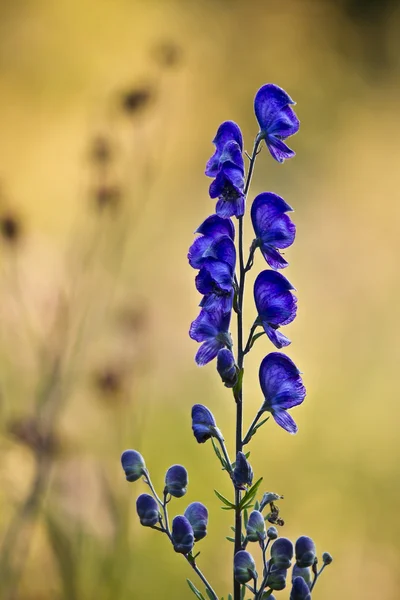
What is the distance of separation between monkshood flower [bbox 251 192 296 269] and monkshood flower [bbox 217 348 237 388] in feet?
0.39

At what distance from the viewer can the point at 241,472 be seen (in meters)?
0.55

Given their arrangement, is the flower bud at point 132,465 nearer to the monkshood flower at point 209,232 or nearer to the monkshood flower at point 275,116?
the monkshood flower at point 209,232

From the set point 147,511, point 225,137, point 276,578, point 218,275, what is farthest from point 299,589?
Result: point 225,137

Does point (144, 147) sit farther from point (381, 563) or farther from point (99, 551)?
point (381, 563)

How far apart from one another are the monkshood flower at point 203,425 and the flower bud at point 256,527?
0.22ft

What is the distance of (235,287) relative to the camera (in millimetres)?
602

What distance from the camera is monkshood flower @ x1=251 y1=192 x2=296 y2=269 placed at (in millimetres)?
626

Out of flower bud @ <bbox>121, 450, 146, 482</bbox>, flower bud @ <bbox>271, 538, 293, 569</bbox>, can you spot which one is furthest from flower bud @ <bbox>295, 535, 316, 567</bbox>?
flower bud @ <bbox>121, 450, 146, 482</bbox>

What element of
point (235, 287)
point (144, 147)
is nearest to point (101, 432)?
point (144, 147)

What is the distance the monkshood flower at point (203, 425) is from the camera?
60cm

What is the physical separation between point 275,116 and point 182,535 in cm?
37

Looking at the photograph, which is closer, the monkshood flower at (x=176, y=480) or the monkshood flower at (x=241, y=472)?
the monkshood flower at (x=241, y=472)

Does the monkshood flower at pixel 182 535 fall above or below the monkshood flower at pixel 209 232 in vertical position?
below

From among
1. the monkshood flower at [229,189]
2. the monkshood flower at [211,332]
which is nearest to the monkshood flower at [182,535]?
the monkshood flower at [211,332]
